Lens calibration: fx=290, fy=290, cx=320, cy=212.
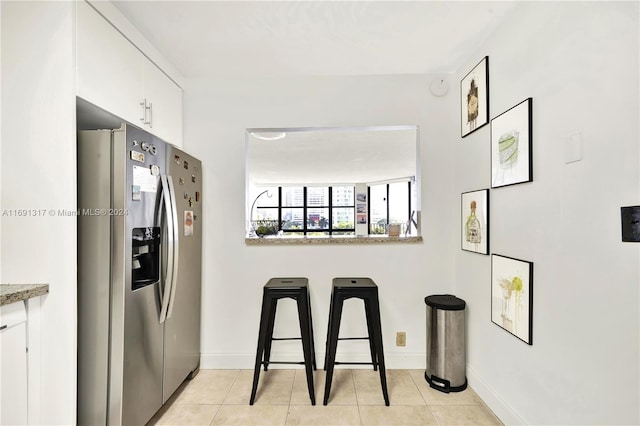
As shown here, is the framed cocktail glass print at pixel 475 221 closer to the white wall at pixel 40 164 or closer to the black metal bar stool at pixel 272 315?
the black metal bar stool at pixel 272 315

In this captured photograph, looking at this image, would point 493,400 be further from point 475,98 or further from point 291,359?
point 475,98

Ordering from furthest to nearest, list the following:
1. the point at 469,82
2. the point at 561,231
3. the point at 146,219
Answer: the point at 469,82
the point at 146,219
the point at 561,231

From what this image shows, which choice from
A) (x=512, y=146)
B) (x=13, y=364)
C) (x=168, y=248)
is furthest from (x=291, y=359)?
(x=512, y=146)

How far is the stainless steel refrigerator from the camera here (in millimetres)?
1424

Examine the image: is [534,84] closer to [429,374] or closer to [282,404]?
[429,374]

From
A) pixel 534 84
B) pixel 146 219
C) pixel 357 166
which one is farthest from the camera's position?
pixel 357 166

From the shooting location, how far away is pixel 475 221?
2004mm

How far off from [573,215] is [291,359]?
2.10 m

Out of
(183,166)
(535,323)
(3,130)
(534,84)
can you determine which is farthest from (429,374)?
(3,130)

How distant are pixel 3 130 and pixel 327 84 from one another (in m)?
1.97

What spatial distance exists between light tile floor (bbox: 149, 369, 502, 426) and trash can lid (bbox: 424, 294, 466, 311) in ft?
1.94

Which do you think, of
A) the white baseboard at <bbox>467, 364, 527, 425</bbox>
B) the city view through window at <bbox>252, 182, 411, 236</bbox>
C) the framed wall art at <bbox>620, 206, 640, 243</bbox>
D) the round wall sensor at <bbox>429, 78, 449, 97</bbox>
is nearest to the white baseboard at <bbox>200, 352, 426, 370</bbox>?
the white baseboard at <bbox>467, 364, 527, 425</bbox>

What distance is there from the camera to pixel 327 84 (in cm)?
238

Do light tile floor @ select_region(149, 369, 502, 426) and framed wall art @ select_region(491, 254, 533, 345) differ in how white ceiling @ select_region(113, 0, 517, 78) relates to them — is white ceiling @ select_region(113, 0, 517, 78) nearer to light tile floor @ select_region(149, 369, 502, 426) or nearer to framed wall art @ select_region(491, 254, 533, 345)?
framed wall art @ select_region(491, 254, 533, 345)
